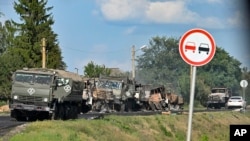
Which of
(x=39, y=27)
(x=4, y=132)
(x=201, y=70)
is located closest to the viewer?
(x=4, y=132)

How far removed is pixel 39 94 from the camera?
1046 inches

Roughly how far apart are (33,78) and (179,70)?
276 ft

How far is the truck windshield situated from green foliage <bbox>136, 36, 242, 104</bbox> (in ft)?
182

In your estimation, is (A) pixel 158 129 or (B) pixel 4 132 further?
(A) pixel 158 129

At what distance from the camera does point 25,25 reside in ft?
205

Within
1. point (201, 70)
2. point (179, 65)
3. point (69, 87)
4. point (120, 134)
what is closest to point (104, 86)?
point (69, 87)

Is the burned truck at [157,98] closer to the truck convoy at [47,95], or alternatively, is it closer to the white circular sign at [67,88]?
the truck convoy at [47,95]

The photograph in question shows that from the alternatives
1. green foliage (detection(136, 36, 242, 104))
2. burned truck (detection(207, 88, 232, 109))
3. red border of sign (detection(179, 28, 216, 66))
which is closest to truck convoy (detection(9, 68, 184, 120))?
red border of sign (detection(179, 28, 216, 66))

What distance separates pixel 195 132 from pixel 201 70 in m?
67.9

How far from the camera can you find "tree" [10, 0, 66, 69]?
60.1 metres

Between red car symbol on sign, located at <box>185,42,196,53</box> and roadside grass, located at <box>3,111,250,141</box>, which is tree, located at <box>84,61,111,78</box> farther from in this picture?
red car symbol on sign, located at <box>185,42,196,53</box>

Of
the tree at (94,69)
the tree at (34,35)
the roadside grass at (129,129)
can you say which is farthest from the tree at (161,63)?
the roadside grass at (129,129)

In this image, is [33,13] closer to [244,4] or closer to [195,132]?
[195,132]

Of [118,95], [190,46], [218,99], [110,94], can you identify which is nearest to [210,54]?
[190,46]
